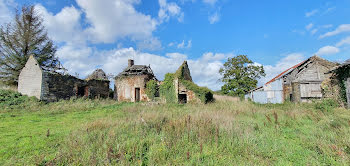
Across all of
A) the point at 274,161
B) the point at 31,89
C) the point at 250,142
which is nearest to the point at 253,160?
the point at 274,161

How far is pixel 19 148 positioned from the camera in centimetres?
379

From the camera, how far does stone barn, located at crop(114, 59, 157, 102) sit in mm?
20250

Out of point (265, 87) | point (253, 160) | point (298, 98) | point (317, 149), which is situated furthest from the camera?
point (265, 87)

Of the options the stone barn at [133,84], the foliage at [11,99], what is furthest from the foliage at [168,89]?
the foliage at [11,99]

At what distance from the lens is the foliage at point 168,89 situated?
17250mm

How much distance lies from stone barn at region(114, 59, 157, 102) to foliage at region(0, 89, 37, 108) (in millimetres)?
9345

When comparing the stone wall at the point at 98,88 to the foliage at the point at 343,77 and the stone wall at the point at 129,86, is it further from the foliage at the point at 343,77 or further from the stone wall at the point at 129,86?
the foliage at the point at 343,77

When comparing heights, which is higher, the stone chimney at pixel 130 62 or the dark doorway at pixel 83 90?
the stone chimney at pixel 130 62

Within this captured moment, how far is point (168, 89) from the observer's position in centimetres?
1789

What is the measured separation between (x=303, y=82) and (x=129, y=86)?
21191 millimetres

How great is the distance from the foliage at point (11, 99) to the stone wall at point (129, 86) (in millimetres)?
9276

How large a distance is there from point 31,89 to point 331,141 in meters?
21.4

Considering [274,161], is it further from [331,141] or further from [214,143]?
[331,141]

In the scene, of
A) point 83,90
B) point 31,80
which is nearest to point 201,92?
point 83,90
